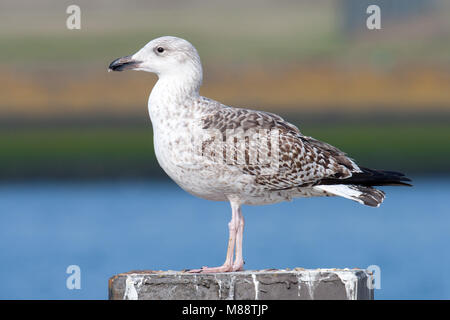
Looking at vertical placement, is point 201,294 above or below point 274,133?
below

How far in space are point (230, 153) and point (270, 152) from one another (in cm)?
44

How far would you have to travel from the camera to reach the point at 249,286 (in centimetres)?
780

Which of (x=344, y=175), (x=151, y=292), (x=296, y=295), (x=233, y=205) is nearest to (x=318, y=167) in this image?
(x=344, y=175)

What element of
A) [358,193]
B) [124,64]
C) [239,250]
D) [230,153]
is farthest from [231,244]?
[124,64]

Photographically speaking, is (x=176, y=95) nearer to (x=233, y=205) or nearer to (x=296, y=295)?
(x=233, y=205)

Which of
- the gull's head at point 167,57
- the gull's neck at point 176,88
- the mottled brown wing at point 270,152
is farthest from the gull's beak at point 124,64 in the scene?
the mottled brown wing at point 270,152

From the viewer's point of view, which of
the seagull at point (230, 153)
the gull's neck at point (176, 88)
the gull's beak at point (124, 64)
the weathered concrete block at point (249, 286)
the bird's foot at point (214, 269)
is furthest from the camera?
the gull's beak at point (124, 64)

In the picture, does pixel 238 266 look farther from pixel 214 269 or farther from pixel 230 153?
pixel 230 153

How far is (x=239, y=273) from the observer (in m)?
7.98

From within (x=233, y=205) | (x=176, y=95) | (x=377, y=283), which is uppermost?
(x=176, y=95)

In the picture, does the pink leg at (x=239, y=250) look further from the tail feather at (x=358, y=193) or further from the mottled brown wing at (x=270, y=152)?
the tail feather at (x=358, y=193)

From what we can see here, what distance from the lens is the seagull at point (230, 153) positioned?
824cm

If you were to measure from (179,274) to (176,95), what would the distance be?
175cm

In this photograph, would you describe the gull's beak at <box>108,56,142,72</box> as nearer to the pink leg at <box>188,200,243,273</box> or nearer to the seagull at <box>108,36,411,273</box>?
the seagull at <box>108,36,411,273</box>
